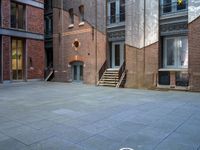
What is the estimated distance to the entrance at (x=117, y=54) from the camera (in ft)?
55.0

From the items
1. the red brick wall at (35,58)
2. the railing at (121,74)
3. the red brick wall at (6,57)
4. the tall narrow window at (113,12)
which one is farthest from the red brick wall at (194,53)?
the red brick wall at (6,57)

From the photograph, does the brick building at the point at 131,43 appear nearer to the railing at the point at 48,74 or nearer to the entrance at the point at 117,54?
the entrance at the point at 117,54

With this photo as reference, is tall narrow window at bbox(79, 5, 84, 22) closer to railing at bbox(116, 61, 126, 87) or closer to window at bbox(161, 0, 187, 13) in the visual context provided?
railing at bbox(116, 61, 126, 87)

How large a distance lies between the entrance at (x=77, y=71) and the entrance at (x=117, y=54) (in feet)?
10.7

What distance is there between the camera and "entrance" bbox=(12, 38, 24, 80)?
62.7 ft

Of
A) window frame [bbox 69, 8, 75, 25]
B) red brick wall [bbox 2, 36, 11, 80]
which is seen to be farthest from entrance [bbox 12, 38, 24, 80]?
window frame [bbox 69, 8, 75, 25]

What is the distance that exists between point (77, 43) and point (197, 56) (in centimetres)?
992

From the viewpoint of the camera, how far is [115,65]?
56.5ft

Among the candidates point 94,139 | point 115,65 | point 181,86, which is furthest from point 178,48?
point 94,139

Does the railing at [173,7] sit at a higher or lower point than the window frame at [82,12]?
lower

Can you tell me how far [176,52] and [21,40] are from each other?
13.3m

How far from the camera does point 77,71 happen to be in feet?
64.1

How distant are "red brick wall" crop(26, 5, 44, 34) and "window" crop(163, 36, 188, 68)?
12153mm

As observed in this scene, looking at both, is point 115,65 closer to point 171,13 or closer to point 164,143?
point 171,13
